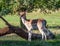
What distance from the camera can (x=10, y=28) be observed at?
12.8m

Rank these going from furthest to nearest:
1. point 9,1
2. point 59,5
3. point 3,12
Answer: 1. point 59,5
2. point 9,1
3. point 3,12

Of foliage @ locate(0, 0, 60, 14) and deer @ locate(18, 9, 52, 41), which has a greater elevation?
foliage @ locate(0, 0, 60, 14)

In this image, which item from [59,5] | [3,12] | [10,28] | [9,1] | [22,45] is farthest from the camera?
[59,5]

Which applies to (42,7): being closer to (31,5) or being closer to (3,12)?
(31,5)

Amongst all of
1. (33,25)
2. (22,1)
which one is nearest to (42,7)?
(22,1)

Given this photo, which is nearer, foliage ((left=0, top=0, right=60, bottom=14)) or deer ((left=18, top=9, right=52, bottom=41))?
deer ((left=18, top=9, right=52, bottom=41))

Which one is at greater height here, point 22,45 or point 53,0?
point 53,0

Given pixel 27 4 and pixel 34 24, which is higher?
pixel 27 4

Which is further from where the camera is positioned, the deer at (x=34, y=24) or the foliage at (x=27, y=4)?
the foliage at (x=27, y=4)

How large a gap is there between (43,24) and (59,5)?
7.18m

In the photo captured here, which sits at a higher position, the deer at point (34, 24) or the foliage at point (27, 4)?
the foliage at point (27, 4)

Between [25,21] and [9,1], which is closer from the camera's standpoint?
[25,21]

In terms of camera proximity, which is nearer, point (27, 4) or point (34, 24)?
point (34, 24)

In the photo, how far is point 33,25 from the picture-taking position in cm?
1673
